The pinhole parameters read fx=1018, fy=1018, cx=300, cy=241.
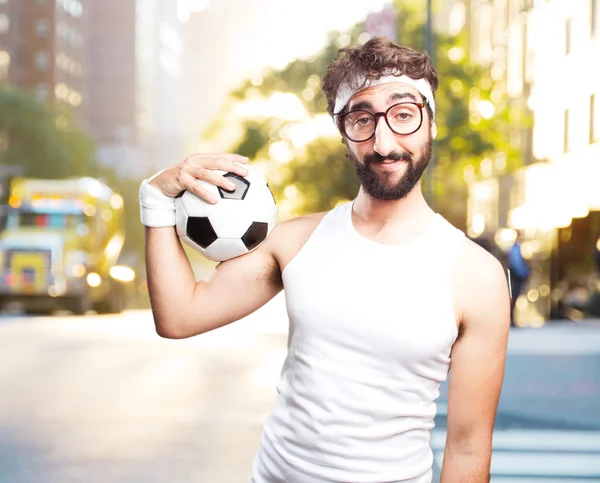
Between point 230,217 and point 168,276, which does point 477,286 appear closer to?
point 230,217

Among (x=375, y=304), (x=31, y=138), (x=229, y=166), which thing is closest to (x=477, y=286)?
(x=375, y=304)

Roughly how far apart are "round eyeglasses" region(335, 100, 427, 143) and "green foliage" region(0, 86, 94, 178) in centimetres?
5739

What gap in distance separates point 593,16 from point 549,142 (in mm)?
6376

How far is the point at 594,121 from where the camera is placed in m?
29.9

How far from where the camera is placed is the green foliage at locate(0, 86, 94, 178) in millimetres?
58178

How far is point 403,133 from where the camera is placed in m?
2.76

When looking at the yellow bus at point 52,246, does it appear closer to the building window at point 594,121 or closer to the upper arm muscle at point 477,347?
the building window at point 594,121

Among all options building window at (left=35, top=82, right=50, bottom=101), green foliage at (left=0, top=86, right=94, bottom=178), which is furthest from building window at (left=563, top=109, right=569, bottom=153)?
building window at (left=35, top=82, right=50, bottom=101)

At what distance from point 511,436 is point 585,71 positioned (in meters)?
23.9

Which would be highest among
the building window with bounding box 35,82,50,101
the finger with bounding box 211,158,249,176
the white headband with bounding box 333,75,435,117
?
the building window with bounding box 35,82,50,101

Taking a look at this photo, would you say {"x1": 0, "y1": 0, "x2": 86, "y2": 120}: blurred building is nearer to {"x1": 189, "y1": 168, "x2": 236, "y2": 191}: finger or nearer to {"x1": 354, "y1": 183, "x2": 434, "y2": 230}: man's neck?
{"x1": 189, "y1": 168, "x2": 236, "y2": 191}: finger

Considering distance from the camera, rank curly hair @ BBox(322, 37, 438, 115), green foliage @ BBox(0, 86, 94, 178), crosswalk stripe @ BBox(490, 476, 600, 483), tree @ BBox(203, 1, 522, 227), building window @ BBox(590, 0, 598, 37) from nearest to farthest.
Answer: curly hair @ BBox(322, 37, 438, 115), crosswalk stripe @ BBox(490, 476, 600, 483), building window @ BBox(590, 0, 598, 37), tree @ BBox(203, 1, 522, 227), green foliage @ BBox(0, 86, 94, 178)

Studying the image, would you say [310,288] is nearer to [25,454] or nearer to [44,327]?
[25,454]

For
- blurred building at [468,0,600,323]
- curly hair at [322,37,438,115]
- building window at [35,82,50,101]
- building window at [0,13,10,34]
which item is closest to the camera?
curly hair at [322,37,438,115]
